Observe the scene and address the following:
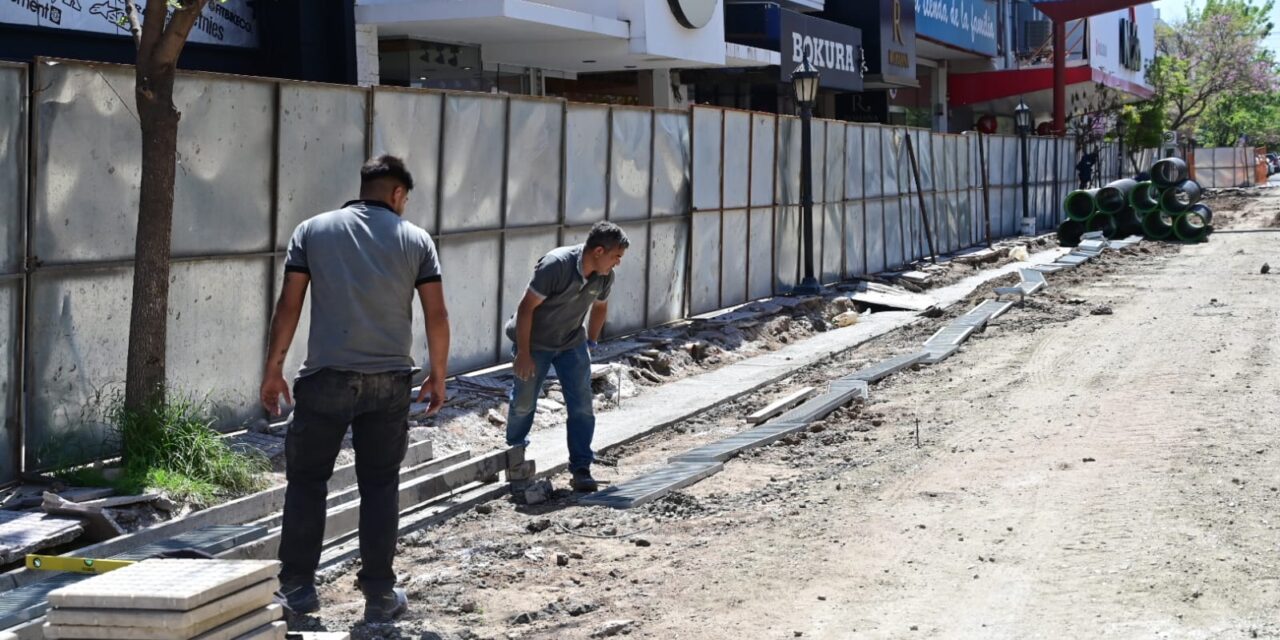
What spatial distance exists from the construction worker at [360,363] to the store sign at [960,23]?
1380 inches

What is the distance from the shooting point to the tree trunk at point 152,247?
8375 mm

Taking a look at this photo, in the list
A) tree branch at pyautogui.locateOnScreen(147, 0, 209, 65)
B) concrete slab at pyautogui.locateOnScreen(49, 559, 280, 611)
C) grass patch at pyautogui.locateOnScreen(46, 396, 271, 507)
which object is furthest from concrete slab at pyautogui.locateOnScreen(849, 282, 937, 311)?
concrete slab at pyautogui.locateOnScreen(49, 559, 280, 611)

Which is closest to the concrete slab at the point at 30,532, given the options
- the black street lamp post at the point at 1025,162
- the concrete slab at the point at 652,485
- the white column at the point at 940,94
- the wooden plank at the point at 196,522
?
the wooden plank at the point at 196,522

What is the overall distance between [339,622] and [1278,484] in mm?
5187

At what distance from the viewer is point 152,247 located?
8484mm

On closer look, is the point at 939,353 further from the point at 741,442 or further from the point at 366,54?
the point at 366,54

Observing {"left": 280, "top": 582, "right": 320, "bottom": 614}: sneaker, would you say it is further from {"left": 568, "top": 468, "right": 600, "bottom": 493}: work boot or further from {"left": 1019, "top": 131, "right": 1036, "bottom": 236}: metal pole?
{"left": 1019, "top": 131, "right": 1036, "bottom": 236}: metal pole

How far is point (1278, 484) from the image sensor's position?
8281 mm

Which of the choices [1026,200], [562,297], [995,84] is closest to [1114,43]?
[995,84]

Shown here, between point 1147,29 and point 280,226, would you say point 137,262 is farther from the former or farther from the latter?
point 1147,29

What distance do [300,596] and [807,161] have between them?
15171 mm

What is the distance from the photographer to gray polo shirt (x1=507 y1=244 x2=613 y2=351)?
8.44 metres

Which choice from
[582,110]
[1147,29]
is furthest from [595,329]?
[1147,29]

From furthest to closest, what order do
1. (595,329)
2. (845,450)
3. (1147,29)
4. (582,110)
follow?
1. (1147,29)
2. (582,110)
3. (845,450)
4. (595,329)
